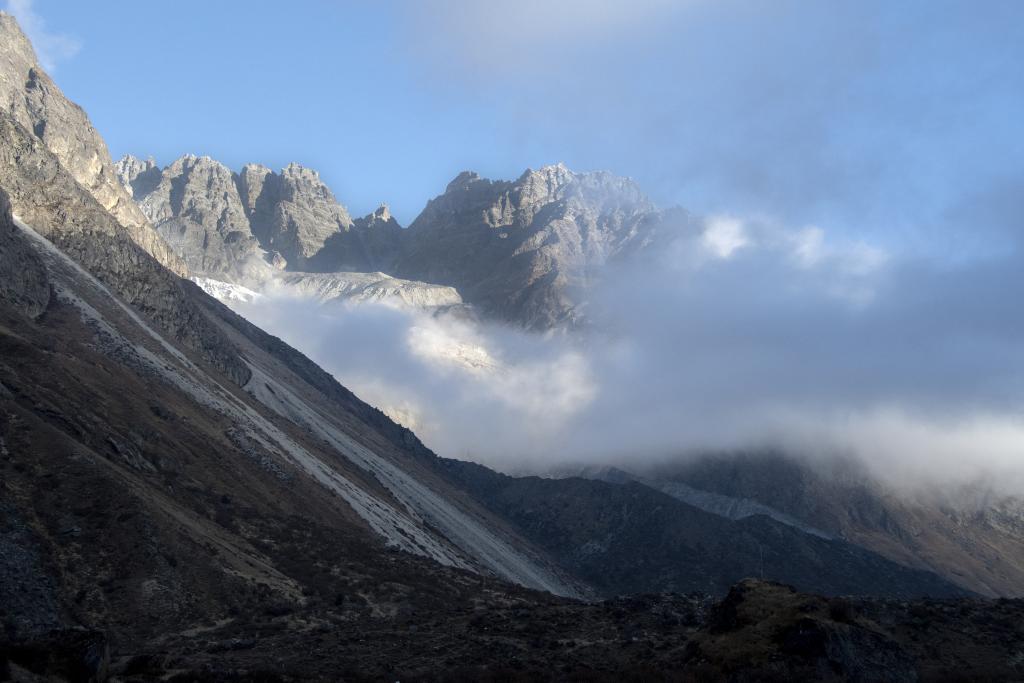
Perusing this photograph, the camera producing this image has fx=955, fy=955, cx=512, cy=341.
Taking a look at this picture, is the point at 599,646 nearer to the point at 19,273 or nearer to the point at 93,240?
the point at 19,273

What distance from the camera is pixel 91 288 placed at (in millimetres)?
A: 123812

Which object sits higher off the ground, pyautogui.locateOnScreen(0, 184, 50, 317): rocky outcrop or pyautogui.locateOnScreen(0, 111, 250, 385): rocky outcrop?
pyautogui.locateOnScreen(0, 111, 250, 385): rocky outcrop

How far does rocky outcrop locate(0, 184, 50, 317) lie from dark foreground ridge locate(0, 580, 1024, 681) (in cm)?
6342

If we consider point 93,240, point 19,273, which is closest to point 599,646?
point 19,273

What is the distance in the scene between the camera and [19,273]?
347 ft

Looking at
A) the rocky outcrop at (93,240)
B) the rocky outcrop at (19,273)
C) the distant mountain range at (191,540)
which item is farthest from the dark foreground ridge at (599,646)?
the rocky outcrop at (93,240)

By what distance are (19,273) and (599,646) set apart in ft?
284

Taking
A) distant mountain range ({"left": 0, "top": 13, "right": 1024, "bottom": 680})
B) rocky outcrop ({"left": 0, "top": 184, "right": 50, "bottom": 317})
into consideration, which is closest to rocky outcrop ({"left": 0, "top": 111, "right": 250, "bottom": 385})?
distant mountain range ({"left": 0, "top": 13, "right": 1024, "bottom": 680})

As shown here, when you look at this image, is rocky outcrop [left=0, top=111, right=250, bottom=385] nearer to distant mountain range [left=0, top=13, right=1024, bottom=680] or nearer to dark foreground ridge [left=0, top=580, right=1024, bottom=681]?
distant mountain range [left=0, top=13, right=1024, bottom=680]

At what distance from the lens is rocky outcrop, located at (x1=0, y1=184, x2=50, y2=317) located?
334ft

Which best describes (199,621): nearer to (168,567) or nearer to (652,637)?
(168,567)

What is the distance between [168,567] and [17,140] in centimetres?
11248

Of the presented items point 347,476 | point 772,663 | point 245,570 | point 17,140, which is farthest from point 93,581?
point 17,140

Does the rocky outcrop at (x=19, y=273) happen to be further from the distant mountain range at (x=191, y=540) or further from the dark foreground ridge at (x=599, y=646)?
the dark foreground ridge at (x=599, y=646)
